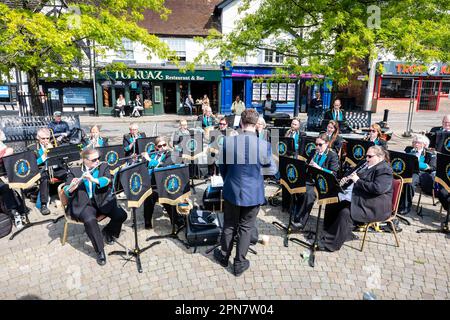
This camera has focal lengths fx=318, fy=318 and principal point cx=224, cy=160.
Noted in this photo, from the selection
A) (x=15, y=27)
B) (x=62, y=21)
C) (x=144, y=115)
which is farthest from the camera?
(x=144, y=115)

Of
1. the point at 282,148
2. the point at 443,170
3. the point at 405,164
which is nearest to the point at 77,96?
the point at 282,148

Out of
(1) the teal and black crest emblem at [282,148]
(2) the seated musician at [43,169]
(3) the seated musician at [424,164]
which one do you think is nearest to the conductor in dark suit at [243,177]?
(1) the teal and black crest emblem at [282,148]

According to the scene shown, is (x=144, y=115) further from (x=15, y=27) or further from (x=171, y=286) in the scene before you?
(x=171, y=286)

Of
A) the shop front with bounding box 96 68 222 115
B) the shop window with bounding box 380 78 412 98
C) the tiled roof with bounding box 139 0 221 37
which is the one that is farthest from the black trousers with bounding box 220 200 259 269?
the shop window with bounding box 380 78 412 98

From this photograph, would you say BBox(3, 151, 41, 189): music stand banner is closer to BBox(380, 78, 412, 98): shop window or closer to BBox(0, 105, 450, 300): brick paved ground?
BBox(0, 105, 450, 300): brick paved ground

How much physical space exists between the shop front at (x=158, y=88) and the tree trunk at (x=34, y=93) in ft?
35.7

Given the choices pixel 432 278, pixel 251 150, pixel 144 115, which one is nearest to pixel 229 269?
pixel 251 150

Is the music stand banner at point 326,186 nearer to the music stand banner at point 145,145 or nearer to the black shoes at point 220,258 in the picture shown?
the black shoes at point 220,258

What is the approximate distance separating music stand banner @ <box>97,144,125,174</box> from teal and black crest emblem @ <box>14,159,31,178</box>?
1.36 m

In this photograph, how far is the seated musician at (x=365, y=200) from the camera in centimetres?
492

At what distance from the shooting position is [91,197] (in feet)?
16.6

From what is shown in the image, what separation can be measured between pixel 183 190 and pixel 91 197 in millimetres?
1455

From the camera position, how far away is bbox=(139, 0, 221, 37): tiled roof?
23.2m

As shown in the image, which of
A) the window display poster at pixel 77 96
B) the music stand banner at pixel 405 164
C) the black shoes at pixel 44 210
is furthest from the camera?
the window display poster at pixel 77 96
